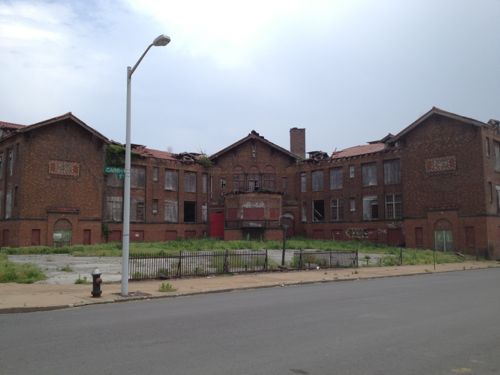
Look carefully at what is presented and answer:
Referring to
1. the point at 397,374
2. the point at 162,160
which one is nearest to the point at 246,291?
the point at 397,374

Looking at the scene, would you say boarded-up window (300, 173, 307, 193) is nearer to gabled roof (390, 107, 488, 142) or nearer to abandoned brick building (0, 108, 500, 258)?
abandoned brick building (0, 108, 500, 258)

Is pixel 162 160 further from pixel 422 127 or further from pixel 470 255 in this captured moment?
pixel 470 255

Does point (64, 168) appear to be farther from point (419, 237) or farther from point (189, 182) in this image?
point (419, 237)

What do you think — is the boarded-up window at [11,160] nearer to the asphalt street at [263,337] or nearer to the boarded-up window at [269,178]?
the boarded-up window at [269,178]

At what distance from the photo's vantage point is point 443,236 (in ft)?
149

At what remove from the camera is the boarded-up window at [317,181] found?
196ft

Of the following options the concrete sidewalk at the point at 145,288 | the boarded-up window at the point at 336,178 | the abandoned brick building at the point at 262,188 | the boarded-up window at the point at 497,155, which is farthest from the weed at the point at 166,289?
A: the boarded-up window at the point at 336,178

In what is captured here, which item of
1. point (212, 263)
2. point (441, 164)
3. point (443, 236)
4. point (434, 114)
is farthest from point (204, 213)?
point (212, 263)

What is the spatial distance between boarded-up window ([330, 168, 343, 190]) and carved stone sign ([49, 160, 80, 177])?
91.3 feet

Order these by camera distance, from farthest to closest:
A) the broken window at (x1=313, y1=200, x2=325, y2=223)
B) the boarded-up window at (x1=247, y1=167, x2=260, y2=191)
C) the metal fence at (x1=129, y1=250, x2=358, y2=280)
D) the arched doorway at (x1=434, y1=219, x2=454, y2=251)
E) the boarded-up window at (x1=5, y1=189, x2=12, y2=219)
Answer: the boarded-up window at (x1=247, y1=167, x2=260, y2=191) → the broken window at (x1=313, y1=200, x2=325, y2=223) → the boarded-up window at (x1=5, y1=189, x2=12, y2=219) → the arched doorway at (x1=434, y1=219, x2=454, y2=251) → the metal fence at (x1=129, y1=250, x2=358, y2=280)

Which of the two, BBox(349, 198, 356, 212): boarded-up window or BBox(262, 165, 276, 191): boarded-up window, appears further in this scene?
BBox(262, 165, 276, 191): boarded-up window

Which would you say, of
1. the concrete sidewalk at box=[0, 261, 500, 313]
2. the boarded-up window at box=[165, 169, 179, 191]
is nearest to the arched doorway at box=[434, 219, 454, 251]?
the concrete sidewalk at box=[0, 261, 500, 313]

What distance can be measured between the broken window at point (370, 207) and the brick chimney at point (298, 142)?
12.2 metres

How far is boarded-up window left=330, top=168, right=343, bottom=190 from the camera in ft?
191
